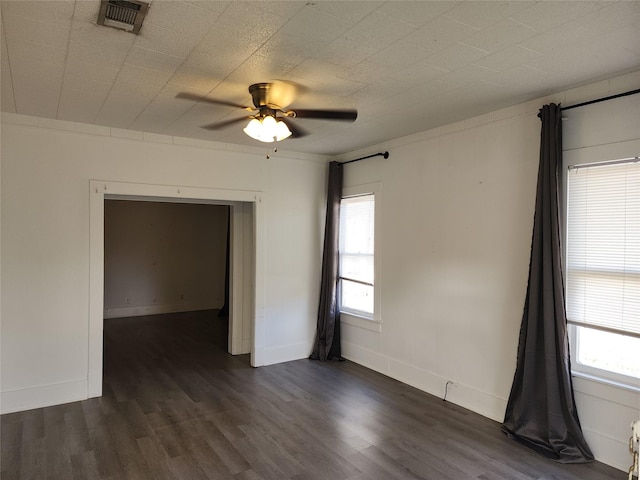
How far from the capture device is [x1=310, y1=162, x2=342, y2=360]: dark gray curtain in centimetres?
533

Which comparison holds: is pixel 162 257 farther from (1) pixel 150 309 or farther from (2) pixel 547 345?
(2) pixel 547 345

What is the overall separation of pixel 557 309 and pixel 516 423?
975 mm

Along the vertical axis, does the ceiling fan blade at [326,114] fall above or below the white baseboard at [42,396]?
above

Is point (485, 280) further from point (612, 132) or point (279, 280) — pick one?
point (279, 280)

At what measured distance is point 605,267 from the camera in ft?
9.57

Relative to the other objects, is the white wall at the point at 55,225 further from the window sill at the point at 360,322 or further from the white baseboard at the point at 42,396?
the window sill at the point at 360,322

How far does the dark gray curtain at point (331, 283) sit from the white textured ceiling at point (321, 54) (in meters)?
1.79

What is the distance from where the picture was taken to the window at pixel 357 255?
5.08 meters

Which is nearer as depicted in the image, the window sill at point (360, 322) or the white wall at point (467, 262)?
the white wall at point (467, 262)

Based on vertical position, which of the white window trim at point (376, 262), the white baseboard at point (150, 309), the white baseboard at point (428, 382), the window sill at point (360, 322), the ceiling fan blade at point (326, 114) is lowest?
the white baseboard at point (150, 309)

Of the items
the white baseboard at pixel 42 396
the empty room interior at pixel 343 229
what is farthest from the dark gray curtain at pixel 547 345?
the white baseboard at pixel 42 396

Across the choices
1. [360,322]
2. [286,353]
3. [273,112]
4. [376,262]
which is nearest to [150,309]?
[286,353]

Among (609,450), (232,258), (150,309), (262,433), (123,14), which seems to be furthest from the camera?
(150,309)

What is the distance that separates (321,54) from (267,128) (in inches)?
22.8
